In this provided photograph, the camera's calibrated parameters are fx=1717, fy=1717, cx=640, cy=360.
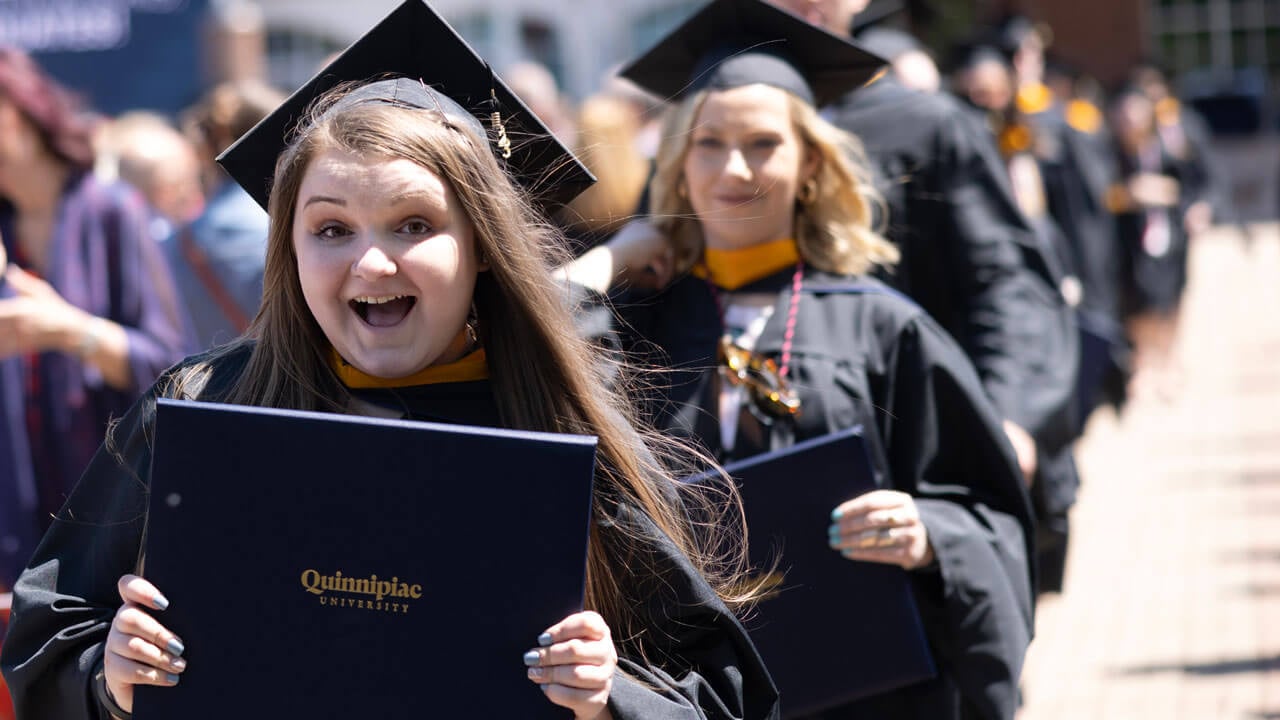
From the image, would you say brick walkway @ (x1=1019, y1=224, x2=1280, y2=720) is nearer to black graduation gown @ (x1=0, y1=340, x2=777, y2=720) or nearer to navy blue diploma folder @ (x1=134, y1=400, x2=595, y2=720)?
black graduation gown @ (x1=0, y1=340, x2=777, y2=720)

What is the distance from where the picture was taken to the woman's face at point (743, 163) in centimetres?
336

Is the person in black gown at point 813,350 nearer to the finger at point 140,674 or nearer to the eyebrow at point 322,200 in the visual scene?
the eyebrow at point 322,200

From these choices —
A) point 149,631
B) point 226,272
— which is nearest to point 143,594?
point 149,631

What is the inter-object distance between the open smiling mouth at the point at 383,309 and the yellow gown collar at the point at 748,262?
49.2 inches

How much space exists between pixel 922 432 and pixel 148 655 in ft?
5.61

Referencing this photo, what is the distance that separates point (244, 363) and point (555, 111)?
669 centimetres

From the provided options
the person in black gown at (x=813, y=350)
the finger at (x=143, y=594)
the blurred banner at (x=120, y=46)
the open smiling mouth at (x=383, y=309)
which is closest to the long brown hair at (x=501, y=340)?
the open smiling mouth at (x=383, y=309)

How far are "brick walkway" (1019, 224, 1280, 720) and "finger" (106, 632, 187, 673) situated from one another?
14.6ft

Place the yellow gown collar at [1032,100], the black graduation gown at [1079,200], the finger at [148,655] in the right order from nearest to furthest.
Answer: the finger at [148,655] < the yellow gown collar at [1032,100] < the black graduation gown at [1079,200]

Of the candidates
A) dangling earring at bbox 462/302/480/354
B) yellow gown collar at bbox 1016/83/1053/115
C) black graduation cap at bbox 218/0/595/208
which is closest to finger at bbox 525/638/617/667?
dangling earring at bbox 462/302/480/354

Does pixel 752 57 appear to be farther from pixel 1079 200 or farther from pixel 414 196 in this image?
pixel 1079 200

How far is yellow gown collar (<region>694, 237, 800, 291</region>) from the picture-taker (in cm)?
346

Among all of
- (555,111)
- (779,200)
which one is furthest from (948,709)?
(555,111)

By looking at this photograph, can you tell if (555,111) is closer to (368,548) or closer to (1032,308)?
(1032,308)
